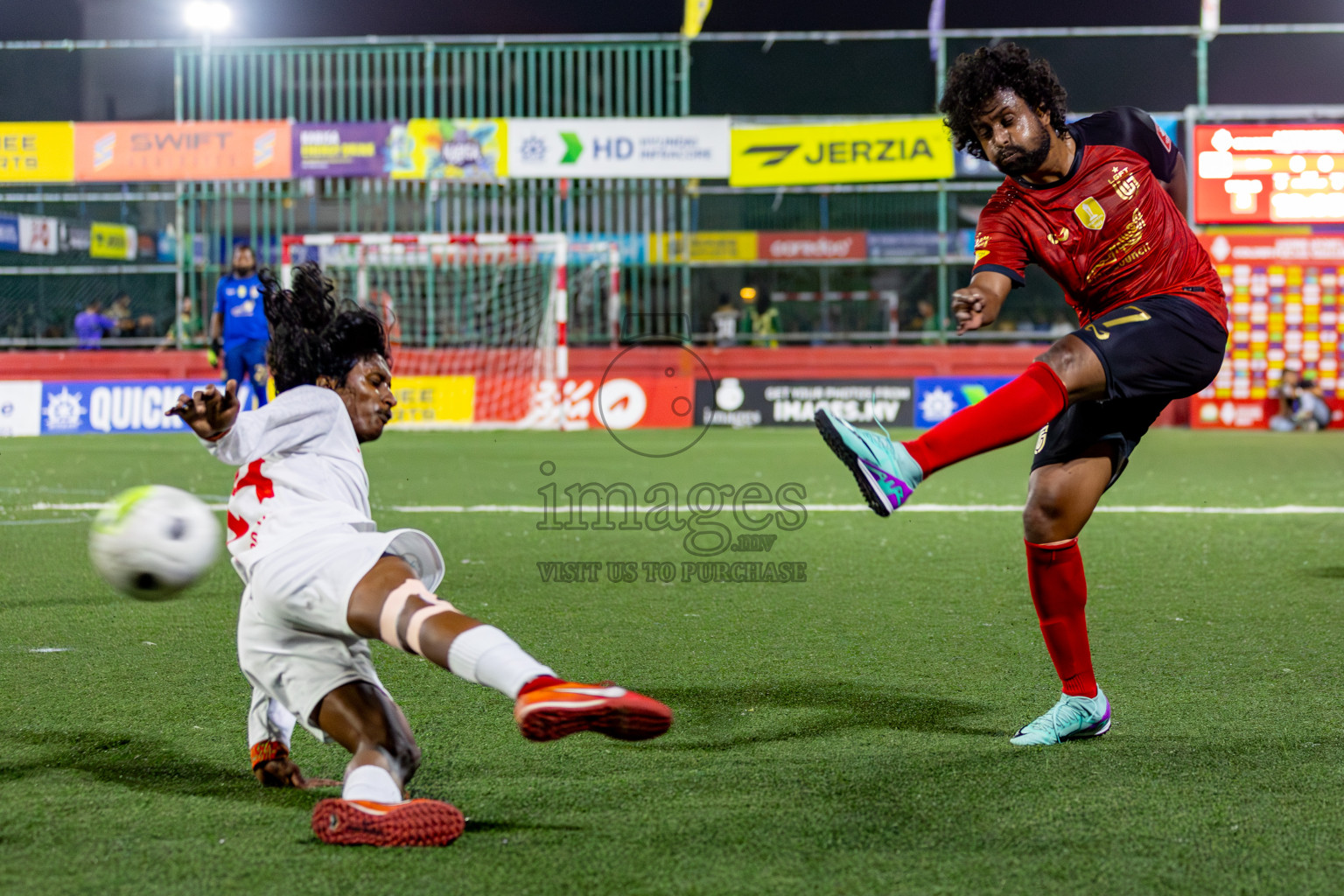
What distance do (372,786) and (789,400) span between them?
16989 mm

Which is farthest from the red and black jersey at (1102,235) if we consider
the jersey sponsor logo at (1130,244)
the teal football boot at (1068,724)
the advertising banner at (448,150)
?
the advertising banner at (448,150)

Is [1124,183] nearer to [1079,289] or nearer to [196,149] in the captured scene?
[1079,289]

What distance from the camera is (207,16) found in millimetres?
20203

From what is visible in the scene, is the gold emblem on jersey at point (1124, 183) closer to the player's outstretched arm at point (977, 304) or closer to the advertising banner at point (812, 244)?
the player's outstretched arm at point (977, 304)

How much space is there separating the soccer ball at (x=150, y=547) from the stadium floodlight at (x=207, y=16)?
19.4 meters

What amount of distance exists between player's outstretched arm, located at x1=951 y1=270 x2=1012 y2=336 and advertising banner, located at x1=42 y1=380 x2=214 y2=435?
16971 mm

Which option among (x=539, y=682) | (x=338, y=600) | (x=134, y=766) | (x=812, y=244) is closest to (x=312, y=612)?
(x=338, y=600)

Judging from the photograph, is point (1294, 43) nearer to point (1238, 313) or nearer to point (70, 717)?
point (1238, 313)

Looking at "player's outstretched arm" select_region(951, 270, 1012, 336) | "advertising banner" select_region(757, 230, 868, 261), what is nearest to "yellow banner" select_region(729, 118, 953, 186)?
"advertising banner" select_region(757, 230, 868, 261)

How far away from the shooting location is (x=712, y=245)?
32.1 metres

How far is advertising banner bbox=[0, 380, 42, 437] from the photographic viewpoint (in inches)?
710

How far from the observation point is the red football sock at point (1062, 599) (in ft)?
10.7

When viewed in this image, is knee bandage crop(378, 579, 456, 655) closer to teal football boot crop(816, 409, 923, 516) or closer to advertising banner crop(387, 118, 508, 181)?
teal football boot crop(816, 409, 923, 516)

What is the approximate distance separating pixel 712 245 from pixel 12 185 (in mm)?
16774
